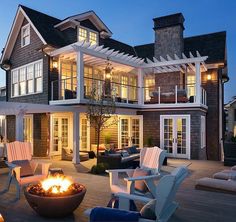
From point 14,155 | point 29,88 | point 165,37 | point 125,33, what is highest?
point 125,33

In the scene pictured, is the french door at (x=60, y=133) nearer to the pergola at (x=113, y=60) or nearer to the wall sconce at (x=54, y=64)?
the wall sconce at (x=54, y=64)

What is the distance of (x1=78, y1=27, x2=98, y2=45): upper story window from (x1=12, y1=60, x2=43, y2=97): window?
2982 mm

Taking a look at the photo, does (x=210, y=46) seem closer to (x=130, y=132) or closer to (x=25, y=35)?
(x=130, y=132)

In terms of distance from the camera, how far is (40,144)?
14.4m

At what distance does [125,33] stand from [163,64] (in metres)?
134

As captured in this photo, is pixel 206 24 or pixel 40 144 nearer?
pixel 40 144

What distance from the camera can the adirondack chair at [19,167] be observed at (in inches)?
257

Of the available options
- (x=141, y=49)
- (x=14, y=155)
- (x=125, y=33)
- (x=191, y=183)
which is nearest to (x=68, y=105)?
(x=14, y=155)

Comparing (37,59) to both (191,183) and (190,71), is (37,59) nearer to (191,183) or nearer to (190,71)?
(190,71)

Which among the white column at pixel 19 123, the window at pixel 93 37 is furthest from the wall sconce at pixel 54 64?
the white column at pixel 19 123

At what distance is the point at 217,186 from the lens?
7.01 m

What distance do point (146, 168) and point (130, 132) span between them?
340 inches

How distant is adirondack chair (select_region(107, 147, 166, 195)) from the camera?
5445 millimetres

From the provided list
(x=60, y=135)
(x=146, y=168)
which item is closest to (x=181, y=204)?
(x=146, y=168)
